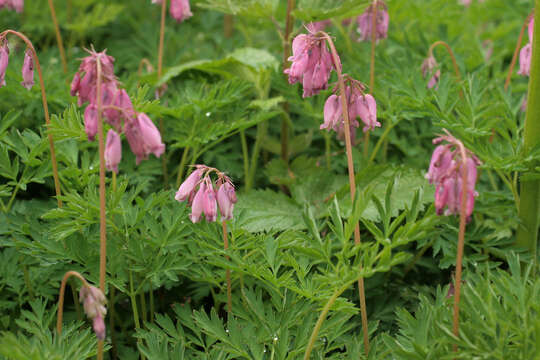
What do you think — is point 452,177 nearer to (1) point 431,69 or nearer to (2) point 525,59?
(2) point 525,59

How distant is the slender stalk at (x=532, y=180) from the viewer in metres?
2.60

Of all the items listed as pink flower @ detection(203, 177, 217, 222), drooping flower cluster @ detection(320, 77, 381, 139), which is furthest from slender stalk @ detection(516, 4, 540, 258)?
pink flower @ detection(203, 177, 217, 222)

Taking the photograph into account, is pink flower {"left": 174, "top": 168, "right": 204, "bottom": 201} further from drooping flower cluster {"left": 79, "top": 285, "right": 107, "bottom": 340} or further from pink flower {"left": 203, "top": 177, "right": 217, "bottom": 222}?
drooping flower cluster {"left": 79, "top": 285, "right": 107, "bottom": 340}

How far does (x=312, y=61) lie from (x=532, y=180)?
1223mm

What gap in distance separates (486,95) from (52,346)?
2.89 metres

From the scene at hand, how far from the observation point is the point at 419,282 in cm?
301

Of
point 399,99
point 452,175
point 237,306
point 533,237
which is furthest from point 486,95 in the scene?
point 237,306

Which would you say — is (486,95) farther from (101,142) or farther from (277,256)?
(101,142)

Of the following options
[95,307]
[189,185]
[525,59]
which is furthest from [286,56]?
[95,307]

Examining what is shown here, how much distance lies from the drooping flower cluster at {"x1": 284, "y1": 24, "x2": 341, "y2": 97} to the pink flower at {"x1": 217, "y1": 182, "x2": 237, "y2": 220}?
53 centimetres

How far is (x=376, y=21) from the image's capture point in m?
3.38

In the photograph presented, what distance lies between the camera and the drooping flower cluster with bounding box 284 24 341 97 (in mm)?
2264

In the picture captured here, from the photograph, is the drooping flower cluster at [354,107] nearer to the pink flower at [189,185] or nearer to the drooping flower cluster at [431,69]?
the pink flower at [189,185]

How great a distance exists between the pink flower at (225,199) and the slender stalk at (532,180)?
4.40ft
